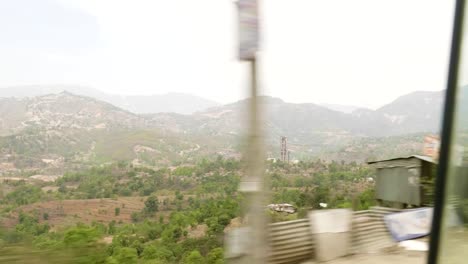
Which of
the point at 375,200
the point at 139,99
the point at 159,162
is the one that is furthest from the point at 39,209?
the point at 139,99

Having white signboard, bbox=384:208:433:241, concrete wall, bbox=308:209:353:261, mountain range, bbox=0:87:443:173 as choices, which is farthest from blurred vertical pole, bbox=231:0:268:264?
mountain range, bbox=0:87:443:173

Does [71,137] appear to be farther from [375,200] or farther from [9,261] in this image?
[9,261]

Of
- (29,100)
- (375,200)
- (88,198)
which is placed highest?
(29,100)

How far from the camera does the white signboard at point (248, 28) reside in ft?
7.00

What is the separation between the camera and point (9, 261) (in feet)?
8.50

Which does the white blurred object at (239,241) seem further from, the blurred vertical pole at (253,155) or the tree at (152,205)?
the tree at (152,205)

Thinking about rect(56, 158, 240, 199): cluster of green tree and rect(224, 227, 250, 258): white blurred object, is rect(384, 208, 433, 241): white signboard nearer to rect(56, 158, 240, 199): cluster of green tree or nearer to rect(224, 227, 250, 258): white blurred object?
rect(224, 227, 250, 258): white blurred object

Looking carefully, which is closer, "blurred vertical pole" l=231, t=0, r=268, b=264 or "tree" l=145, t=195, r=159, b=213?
"blurred vertical pole" l=231, t=0, r=268, b=264

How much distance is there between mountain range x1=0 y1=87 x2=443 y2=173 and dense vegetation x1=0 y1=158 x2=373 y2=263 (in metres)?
4.08

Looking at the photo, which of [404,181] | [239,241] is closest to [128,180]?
[404,181]

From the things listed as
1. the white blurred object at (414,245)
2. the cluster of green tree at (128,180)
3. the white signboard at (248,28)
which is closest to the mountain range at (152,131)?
the cluster of green tree at (128,180)

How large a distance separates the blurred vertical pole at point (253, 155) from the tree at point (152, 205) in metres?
28.3

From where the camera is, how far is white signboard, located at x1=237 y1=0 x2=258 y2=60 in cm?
213

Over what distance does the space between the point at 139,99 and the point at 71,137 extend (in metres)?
88.1
